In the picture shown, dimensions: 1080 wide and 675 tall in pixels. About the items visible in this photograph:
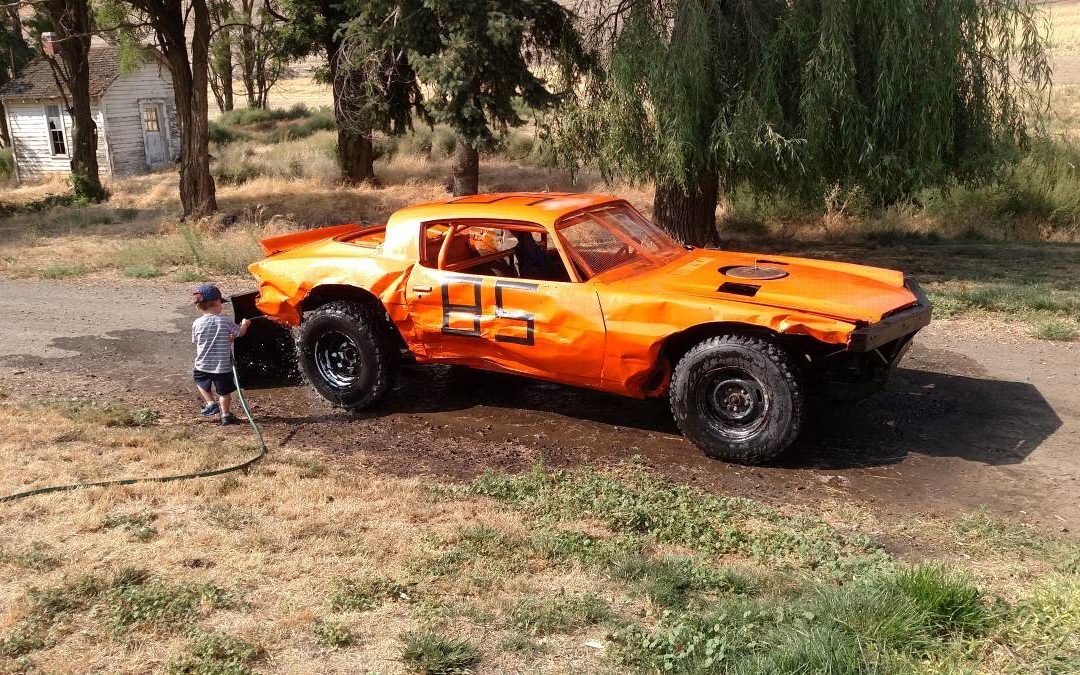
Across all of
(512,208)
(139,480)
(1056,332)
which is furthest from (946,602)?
(1056,332)

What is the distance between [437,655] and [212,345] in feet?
13.6

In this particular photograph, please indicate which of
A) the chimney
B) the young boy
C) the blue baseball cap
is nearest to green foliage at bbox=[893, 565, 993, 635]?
the young boy

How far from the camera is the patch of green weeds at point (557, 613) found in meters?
4.16

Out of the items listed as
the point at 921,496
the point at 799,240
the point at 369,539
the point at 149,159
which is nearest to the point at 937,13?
the point at 799,240

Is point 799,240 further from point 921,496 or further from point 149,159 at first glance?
point 149,159

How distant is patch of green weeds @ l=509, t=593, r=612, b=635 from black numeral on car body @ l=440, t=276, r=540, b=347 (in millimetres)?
2577

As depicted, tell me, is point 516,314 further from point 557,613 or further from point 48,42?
point 48,42

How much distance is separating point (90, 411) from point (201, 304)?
50.2 inches

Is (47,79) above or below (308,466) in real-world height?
above

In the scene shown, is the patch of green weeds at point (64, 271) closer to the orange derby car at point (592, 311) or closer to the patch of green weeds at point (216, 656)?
the orange derby car at point (592, 311)

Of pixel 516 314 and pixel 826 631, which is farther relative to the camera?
pixel 516 314

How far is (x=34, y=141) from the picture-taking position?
34.3 m

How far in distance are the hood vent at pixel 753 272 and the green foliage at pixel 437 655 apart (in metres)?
3.56

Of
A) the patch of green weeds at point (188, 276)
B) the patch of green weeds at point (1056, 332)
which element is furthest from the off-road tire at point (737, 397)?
the patch of green weeds at point (188, 276)
